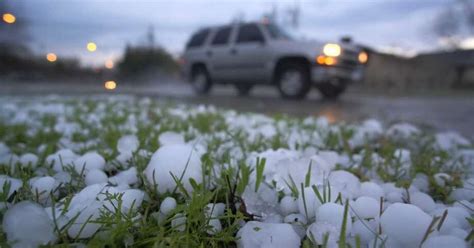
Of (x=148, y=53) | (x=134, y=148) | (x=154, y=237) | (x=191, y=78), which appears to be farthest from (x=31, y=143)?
(x=148, y=53)

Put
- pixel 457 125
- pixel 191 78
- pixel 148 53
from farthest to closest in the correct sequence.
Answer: pixel 148 53, pixel 191 78, pixel 457 125

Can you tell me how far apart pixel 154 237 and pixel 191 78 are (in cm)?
774

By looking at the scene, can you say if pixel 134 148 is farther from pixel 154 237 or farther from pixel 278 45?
pixel 278 45

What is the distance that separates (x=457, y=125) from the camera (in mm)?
3049

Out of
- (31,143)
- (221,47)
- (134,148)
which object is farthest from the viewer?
(221,47)

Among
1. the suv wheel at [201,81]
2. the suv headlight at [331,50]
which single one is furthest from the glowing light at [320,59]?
the suv wheel at [201,81]

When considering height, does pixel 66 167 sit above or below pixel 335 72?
below

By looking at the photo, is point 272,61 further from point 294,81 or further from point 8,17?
point 8,17

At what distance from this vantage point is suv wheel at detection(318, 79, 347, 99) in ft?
20.0

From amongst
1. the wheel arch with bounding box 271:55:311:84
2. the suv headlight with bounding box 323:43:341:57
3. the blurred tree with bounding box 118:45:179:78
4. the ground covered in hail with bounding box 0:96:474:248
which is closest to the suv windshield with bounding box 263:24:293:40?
the wheel arch with bounding box 271:55:311:84

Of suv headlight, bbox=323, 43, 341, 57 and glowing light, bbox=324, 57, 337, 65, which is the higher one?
suv headlight, bbox=323, 43, 341, 57

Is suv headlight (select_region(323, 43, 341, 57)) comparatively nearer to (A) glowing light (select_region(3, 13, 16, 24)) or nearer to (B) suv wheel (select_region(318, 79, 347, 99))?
(B) suv wheel (select_region(318, 79, 347, 99))

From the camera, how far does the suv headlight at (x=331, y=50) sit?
5801 mm

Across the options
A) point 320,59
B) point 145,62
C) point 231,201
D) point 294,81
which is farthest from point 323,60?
point 145,62
